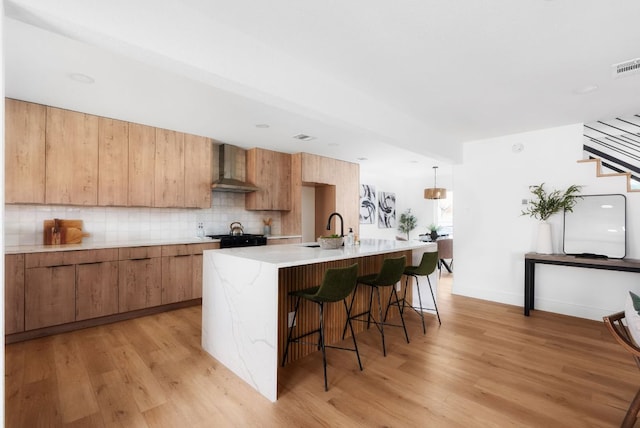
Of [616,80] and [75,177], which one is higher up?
[616,80]

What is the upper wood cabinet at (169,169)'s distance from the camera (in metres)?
4.12

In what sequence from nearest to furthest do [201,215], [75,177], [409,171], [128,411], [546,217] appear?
[128,411], [75,177], [546,217], [201,215], [409,171]

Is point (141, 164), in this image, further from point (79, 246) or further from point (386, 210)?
point (386, 210)

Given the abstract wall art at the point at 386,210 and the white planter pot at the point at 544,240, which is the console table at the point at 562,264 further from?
the abstract wall art at the point at 386,210

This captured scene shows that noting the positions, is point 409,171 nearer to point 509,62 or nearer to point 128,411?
point 509,62

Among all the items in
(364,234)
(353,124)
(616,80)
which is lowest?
(364,234)

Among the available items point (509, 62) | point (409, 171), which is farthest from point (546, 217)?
point (409, 171)

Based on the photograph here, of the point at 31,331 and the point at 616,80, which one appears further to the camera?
the point at 31,331

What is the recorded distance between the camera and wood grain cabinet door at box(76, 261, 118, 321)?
3.38 meters

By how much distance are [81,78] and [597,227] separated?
568cm

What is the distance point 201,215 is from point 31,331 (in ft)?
7.78

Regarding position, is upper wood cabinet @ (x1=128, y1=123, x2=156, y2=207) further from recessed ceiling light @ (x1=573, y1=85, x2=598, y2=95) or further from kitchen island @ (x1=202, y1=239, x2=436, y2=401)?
recessed ceiling light @ (x1=573, y1=85, x2=598, y2=95)

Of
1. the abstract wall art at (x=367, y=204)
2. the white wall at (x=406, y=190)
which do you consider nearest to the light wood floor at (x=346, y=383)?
the abstract wall art at (x=367, y=204)

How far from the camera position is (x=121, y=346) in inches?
117
